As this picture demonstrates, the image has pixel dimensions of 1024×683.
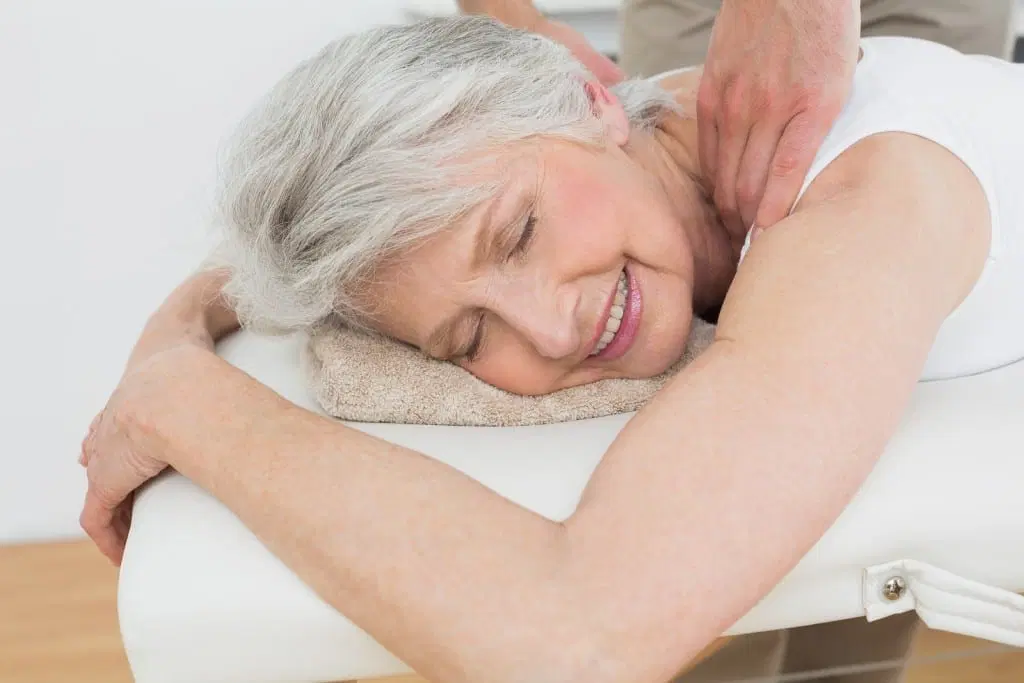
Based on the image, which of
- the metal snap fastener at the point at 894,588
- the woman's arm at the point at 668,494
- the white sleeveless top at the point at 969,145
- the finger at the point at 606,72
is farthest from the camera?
the finger at the point at 606,72

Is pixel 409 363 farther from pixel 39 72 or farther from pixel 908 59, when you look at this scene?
pixel 39 72

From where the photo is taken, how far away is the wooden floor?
1604 millimetres

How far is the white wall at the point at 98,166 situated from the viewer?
5.87 feet

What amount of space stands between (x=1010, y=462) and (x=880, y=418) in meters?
0.16

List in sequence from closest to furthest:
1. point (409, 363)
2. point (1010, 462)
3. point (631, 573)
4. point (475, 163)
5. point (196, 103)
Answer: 1. point (631, 573)
2. point (1010, 462)
3. point (475, 163)
4. point (409, 363)
5. point (196, 103)

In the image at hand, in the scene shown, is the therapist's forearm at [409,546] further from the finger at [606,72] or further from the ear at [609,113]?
the finger at [606,72]

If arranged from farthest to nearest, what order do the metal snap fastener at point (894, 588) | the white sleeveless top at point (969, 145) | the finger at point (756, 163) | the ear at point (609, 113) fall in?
the ear at point (609, 113) < the finger at point (756, 163) < the white sleeveless top at point (969, 145) < the metal snap fastener at point (894, 588)

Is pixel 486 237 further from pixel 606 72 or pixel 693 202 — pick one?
pixel 606 72

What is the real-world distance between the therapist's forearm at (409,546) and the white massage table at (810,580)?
0.04 metres

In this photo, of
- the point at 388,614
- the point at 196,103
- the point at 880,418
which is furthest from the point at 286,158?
the point at 196,103

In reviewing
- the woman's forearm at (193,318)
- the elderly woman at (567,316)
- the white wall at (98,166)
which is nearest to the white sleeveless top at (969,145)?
the elderly woman at (567,316)

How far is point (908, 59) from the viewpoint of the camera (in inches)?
39.5

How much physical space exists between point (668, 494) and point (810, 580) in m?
0.18

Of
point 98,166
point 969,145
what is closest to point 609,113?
point 969,145
